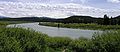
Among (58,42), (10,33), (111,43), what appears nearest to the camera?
(10,33)

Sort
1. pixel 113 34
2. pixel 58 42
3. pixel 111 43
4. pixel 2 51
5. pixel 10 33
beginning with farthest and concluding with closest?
pixel 58 42
pixel 113 34
pixel 111 43
pixel 10 33
pixel 2 51

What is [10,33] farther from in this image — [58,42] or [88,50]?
[58,42]

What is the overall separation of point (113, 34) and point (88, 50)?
2.13 meters

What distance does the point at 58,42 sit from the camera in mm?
26328

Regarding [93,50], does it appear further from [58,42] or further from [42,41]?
[58,42]

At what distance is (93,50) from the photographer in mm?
18156

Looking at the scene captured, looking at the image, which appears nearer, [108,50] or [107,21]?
[108,50]

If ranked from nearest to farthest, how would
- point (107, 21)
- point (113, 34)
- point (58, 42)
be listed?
point (113, 34)
point (58, 42)
point (107, 21)

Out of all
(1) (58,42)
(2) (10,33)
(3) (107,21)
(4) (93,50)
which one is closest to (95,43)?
(4) (93,50)

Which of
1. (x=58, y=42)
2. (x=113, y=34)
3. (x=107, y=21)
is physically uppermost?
(x=113, y=34)

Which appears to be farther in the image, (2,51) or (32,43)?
(32,43)

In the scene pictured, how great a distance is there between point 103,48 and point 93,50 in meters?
1.35

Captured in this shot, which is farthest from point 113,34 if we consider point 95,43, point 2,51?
point 2,51

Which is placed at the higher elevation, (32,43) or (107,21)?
(32,43)
